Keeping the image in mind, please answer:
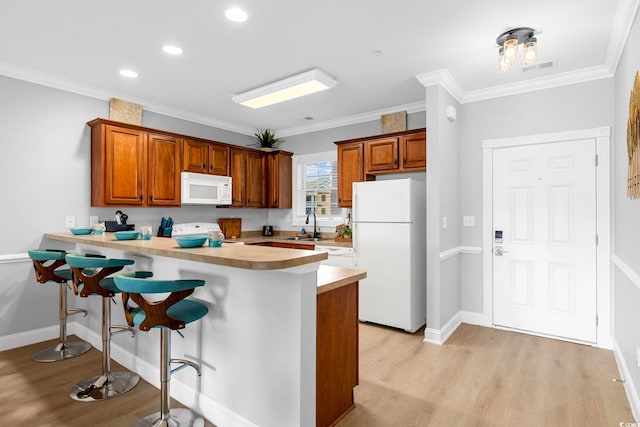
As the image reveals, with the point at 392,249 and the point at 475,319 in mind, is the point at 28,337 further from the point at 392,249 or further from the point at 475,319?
the point at 475,319

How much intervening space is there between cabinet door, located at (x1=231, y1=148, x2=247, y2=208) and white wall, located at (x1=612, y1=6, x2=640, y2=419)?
428 cm

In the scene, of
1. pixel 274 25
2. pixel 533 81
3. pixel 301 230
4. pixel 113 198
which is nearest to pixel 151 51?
pixel 274 25

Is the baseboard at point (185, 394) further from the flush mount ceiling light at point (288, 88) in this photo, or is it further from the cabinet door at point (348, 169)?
the cabinet door at point (348, 169)

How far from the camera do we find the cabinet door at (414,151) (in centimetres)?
396

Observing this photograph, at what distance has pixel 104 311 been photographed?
8.15 ft

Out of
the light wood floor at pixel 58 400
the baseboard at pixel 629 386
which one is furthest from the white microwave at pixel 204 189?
the baseboard at pixel 629 386

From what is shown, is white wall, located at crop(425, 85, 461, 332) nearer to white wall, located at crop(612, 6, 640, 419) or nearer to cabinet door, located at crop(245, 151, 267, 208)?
white wall, located at crop(612, 6, 640, 419)

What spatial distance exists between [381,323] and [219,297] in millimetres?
2287

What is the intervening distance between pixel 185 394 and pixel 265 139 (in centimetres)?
410

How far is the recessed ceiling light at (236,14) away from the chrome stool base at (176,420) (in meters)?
2.60

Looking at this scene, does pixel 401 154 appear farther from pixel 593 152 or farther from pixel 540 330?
pixel 540 330

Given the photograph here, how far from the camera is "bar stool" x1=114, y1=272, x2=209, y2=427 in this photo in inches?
67.0

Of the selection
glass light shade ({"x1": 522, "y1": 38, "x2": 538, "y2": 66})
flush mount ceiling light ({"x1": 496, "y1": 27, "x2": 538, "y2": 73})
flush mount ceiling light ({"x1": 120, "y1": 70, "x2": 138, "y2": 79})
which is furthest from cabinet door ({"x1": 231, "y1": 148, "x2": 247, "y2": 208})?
glass light shade ({"x1": 522, "y1": 38, "x2": 538, "y2": 66})

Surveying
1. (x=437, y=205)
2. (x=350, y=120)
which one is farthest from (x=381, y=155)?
(x=437, y=205)
